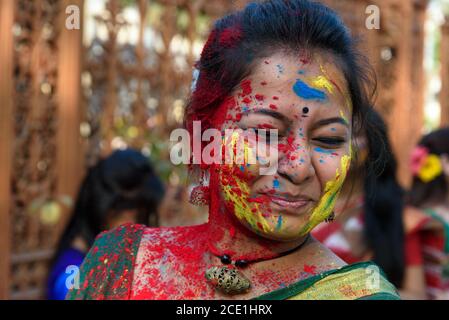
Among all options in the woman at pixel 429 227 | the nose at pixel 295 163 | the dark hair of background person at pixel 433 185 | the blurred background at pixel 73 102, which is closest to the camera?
the nose at pixel 295 163

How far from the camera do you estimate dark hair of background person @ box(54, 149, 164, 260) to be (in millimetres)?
2783

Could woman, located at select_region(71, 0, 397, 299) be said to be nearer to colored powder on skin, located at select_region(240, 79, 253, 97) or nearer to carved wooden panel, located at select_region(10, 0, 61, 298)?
colored powder on skin, located at select_region(240, 79, 253, 97)

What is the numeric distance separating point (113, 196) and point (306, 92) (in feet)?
5.91

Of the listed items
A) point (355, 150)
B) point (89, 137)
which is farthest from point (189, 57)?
point (355, 150)

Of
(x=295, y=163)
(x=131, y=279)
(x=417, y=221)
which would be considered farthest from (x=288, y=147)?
(x=417, y=221)

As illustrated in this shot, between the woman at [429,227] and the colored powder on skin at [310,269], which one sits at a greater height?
the colored powder on skin at [310,269]

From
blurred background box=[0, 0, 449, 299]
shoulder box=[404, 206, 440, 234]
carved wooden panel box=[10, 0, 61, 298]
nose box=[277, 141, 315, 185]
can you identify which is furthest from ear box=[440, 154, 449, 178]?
nose box=[277, 141, 315, 185]

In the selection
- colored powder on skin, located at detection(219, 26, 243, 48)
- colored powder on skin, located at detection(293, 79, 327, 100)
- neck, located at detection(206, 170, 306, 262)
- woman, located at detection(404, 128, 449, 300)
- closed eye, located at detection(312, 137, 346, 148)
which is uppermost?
colored powder on skin, located at detection(219, 26, 243, 48)

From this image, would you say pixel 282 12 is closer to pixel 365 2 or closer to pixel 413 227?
pixel 413 227

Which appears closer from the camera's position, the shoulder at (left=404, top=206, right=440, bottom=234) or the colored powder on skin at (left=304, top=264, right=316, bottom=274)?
the colored powder on skin at (left=304, top=264, right=316, bottom=274)

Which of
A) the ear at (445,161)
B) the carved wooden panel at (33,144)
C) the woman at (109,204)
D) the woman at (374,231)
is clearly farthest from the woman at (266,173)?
the ear at (445,161)

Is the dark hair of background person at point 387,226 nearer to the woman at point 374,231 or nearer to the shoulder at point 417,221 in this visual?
the woman at point 374,231

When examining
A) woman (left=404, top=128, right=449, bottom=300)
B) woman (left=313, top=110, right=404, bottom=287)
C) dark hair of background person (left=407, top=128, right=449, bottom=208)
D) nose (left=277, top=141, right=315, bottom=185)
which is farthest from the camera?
dark hair of background person (left=407, top=128, right=449, bottom=208)

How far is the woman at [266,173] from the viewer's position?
44.3 inches
